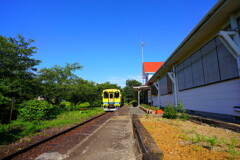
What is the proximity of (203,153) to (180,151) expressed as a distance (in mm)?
392

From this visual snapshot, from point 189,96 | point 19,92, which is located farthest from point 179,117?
point 19,92

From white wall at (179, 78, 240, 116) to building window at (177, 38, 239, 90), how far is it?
0.91 feet

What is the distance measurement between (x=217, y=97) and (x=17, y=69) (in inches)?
517

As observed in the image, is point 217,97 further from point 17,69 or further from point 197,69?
point 17,69

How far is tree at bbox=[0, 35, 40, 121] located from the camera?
9766mm

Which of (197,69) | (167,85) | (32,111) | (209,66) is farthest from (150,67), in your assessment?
(32,111)

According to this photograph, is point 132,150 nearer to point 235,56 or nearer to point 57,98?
point 235,56

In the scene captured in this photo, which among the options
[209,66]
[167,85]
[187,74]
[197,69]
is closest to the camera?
[209,66]

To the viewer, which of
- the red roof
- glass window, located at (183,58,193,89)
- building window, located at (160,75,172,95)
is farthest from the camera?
the red roof

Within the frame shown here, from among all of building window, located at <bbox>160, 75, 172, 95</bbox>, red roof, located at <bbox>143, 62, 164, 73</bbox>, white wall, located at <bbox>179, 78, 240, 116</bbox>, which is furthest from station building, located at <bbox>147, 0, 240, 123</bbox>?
red roof, located at <bbox>143, 62, 164, 73</bbox>

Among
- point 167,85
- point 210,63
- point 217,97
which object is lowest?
point 217,97

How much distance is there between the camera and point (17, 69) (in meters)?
10.8

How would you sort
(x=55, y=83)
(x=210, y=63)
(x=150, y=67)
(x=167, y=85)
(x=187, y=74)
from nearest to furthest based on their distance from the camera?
1. (x=210, y=63)
2. (x=187, y=74)
3. (x=167, y=85)
4. (x=55, y=83)
5. (x=150, y=67)

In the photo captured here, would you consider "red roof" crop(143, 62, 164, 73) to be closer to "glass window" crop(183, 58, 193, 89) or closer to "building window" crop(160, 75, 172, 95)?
"building window" crop(160, 75, 172, 95)
